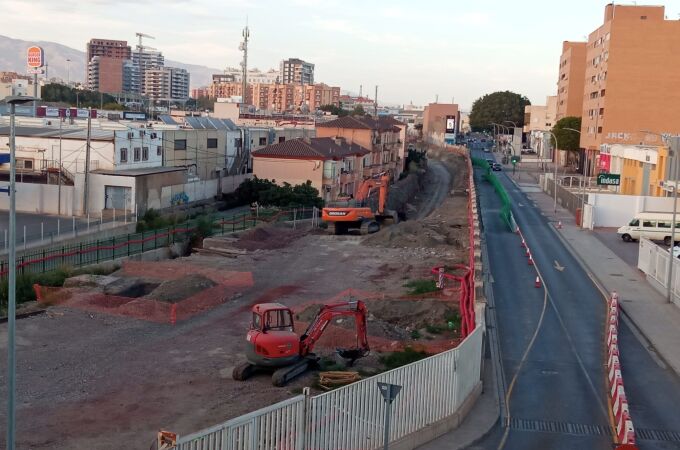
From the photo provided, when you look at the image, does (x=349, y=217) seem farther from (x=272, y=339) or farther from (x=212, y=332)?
(x=272, y=339)

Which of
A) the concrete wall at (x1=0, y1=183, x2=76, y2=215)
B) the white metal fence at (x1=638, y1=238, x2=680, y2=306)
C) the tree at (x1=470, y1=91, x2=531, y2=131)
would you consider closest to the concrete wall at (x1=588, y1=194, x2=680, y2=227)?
the white metal fence at (x1=638, y1=238, x2=680, y2=306)

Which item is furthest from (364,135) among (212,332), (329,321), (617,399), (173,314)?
(617,399)

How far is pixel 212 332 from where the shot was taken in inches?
1035

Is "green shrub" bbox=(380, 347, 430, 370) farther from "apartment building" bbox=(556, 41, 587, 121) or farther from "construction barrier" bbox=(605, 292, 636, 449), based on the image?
"apartment building" bbox=(556, 41, 587, 121)

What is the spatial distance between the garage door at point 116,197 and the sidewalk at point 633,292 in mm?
26182

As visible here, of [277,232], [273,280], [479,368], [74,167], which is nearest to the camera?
[479,368]

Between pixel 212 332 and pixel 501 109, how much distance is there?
165023 mm

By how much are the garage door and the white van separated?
97.3ft

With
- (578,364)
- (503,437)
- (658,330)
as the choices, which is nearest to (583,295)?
(658,330)

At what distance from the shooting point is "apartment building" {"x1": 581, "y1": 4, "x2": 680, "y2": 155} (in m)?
83.8

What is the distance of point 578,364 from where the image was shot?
23.3m

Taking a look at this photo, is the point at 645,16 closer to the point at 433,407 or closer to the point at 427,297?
the point at 427,297

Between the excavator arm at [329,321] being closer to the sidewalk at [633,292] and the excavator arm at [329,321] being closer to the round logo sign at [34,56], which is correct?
the sidewalk at [633,292]

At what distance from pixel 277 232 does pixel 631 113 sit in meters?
51.7
